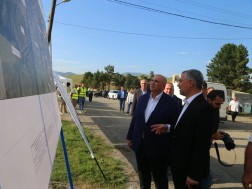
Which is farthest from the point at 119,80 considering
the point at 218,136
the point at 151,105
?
the point at 218,136

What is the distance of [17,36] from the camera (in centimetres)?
99

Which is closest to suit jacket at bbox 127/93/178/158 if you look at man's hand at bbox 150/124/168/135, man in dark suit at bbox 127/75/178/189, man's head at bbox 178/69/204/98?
man in dark suit at bbox 127/75/178/189

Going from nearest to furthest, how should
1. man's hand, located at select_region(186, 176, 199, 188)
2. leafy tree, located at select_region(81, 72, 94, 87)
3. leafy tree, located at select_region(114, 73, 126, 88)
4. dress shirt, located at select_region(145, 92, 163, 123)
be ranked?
man's hand, located at select_region(186, 176, 199, 188) → dress shirt, located at select_region(145, 92, 163, 123) → leafy tree, located at select_region(114, 73, 126, 88) → leafy tree, located at select_region(81, 72, 94, 87)

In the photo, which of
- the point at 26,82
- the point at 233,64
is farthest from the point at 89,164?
the point at 233,64

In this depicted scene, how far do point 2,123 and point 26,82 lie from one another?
0.48 m

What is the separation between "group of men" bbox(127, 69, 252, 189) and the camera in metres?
2.87

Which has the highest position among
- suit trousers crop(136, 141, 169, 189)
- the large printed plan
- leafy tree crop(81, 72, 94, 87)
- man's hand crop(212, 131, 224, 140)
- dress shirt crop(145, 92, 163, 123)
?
leafy tree crop(81, 72, 94, 87)

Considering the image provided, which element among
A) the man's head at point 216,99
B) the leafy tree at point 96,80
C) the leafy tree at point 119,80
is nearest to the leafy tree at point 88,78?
the leafy tree at point 96,80

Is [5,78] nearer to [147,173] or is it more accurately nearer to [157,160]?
[157,160]

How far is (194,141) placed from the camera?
2941mm

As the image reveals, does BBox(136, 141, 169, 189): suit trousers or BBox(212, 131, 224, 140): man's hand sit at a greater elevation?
BBox(212, 131, 224, 140): man's hand

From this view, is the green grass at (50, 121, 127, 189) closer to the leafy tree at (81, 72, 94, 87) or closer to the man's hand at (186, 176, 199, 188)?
the man's hand at (186, 176, 199, 188)

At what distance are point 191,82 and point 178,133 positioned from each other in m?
0.52

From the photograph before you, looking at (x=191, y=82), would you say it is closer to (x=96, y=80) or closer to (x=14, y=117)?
(x=14, y=117)
